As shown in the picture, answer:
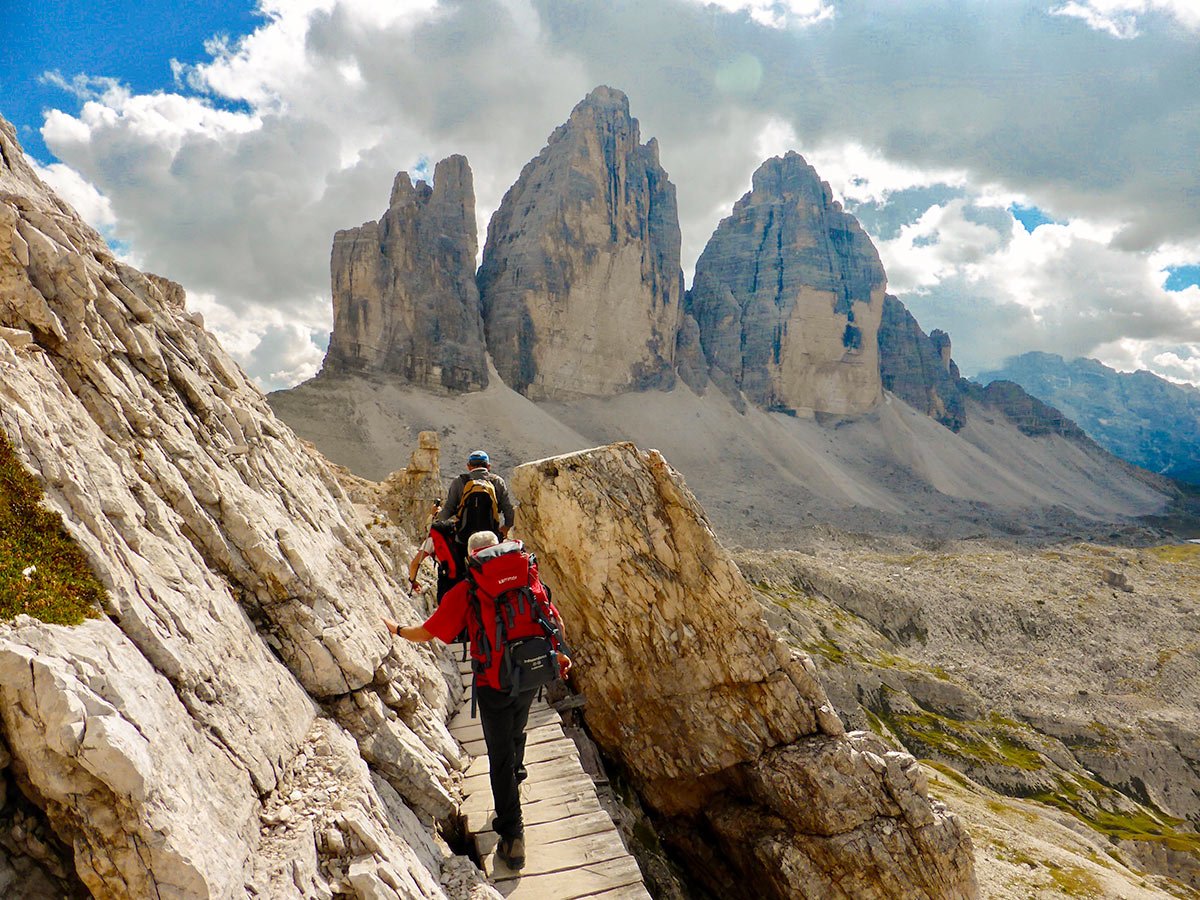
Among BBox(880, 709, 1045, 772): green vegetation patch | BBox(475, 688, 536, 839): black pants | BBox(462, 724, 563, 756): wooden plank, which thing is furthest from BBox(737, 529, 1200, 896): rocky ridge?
BBox(475, 688, 536, 839): black pants

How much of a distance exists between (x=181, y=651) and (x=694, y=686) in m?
9.49

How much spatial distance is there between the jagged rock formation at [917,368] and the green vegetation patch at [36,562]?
17329 centimetres

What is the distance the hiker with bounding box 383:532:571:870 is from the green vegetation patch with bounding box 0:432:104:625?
2.62 m

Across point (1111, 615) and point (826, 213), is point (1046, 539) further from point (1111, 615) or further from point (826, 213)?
point (826, 213)

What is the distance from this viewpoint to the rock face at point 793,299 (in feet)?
470

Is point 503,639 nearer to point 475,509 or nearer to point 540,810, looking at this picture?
point 540,810

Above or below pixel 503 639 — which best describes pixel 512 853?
below

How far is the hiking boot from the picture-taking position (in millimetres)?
5938

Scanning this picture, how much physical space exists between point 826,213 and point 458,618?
17158 centimetres

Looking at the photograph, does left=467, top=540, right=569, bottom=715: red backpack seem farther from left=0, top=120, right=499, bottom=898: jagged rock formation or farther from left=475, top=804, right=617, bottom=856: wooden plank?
left=475, top=804, right=617, bottom=856: wooden plank

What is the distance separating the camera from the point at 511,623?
575cm

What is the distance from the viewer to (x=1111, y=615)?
57.3m

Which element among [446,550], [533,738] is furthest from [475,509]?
[533,738]

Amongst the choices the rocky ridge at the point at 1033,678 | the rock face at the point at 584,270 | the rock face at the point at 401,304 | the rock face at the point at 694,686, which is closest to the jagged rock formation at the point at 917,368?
the rock face at the point at 584,270
